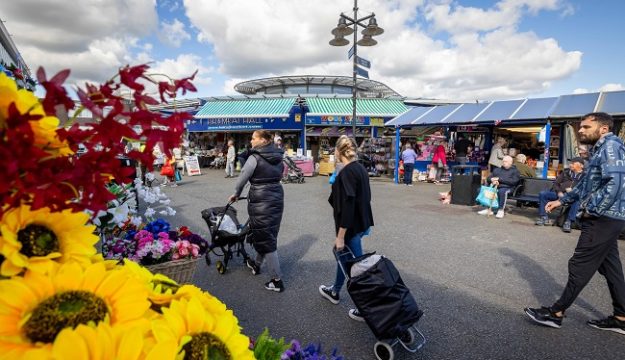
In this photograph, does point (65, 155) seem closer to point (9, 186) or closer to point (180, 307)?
point (9, 186)

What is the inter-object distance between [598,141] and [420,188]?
9.93 m

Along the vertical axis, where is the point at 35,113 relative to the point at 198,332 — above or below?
above

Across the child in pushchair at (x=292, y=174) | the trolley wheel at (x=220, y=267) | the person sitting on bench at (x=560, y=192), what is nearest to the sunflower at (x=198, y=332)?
the trolley wheel at (x=220, y=267)

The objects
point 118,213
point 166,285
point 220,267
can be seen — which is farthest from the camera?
point 220,267

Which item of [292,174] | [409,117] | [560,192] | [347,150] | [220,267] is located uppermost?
[409,117]

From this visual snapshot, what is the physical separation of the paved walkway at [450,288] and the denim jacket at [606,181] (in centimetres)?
115

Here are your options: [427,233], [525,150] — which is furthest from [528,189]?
[525,150]

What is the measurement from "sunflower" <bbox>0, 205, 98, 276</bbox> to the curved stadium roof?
89.0 feet

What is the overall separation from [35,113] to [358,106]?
2076 cm

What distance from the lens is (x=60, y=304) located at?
695mm

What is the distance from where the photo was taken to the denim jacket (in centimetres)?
285

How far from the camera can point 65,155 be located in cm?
82

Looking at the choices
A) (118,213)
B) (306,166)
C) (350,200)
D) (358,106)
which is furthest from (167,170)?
(358,106)

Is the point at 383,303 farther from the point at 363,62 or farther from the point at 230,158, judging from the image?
the point at 230,158
